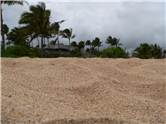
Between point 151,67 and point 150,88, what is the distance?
5.93ft

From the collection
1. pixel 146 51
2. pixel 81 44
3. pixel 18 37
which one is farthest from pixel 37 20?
pixel 81 44

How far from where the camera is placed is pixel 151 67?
767 centimetres

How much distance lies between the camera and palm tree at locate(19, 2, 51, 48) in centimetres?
2814

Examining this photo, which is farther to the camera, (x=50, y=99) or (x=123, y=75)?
(x=123, y=75)

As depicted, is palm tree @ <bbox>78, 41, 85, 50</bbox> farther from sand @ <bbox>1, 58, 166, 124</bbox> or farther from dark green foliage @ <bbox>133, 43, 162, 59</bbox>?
sand @ <bbox>1, 58, 166, 124</bbox>

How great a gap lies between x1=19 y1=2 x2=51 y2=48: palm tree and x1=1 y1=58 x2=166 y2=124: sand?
69.3ft

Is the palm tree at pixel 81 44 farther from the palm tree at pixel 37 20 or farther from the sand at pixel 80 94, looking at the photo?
the sand at pixel 80 94

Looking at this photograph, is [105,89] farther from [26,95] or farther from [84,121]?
[84,121]

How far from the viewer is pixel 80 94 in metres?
5.27

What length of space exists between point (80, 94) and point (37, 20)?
76.6ft

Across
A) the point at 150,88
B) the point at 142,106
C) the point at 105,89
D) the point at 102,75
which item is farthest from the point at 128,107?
the point at 102,75

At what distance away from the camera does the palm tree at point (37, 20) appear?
28.1 m

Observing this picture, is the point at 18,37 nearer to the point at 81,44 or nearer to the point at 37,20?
the point at 37,20

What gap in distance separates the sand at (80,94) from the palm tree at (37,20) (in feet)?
69.3
